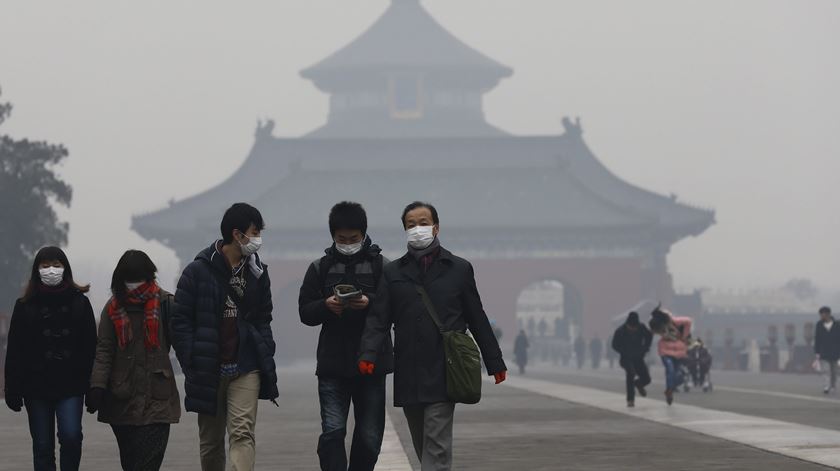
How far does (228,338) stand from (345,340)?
1.84 ft

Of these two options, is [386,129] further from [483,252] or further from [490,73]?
[483,252]

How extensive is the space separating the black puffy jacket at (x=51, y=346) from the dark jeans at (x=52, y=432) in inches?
2.1

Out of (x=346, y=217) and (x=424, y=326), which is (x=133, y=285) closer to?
(x=346, y=217)

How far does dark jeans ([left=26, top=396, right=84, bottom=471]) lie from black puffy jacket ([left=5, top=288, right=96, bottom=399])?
0.17ft

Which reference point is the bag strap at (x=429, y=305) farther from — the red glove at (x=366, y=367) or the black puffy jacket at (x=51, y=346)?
the black puffy jacket at (x=51, y=346)

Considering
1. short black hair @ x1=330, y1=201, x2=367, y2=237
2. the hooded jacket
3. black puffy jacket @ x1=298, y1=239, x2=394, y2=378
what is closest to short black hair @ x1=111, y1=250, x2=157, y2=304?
black puffy jacket @ x1=298, y1=239, x2=394, y2=378

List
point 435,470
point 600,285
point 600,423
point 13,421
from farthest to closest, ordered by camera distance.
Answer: point 600,285 < point 13,421 < point 600,423 < point 435,470

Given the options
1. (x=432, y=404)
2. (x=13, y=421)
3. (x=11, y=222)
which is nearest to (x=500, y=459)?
(x=432, y=404)

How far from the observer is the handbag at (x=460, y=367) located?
8383 mm

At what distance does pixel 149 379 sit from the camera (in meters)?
8.50

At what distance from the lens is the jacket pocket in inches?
334

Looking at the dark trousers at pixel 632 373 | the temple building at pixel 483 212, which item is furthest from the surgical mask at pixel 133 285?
the temple building at pixel 483 212

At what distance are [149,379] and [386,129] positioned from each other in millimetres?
70569

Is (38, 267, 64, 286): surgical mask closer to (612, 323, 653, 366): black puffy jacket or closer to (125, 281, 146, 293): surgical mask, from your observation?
(125, 281, 146, 293): surgical mask
